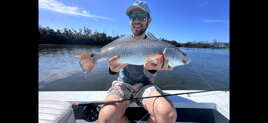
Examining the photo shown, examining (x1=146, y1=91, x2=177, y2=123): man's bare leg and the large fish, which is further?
the large fish

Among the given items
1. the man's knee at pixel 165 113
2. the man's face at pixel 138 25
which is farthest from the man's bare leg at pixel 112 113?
the man's face at pixel 138 25

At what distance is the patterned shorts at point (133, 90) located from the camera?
1904 millimetres

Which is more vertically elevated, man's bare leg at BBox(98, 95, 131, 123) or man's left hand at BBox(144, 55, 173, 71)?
man's left hand at BBox(144, 55, 173, 71)

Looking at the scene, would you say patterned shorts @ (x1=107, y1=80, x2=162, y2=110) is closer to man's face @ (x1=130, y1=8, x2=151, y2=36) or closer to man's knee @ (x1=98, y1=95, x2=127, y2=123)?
man's knee @ (x1=98, y1=95, x2=127, y2=123)

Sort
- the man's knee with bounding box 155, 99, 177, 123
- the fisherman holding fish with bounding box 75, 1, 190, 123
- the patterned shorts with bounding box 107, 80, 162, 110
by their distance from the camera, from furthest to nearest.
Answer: the patterned shorts with bounding box 107, 80, 162, 110 → the fisherman holding fish with bounding box 75, 1, 190, 123 → the man's knee with bounding box 155, 99, 177, 123

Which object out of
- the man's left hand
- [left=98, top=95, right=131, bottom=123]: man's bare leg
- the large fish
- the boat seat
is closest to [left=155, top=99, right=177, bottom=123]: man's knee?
[left=98, top=95, right=131, bottom=123]: man's bare leg

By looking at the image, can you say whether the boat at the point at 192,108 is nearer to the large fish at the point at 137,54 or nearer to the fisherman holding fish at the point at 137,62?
the fisherman holding fish at the point at 137,62

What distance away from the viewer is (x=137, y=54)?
1941mm

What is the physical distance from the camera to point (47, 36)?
185ft

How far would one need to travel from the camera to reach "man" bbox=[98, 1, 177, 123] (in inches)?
59.2
